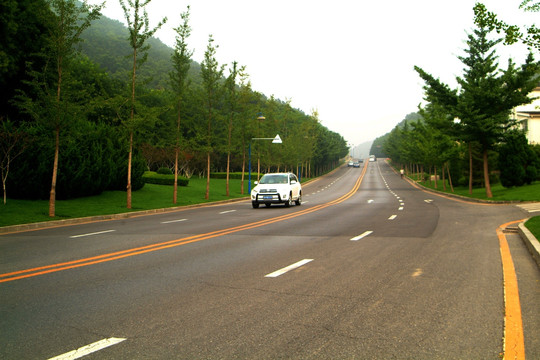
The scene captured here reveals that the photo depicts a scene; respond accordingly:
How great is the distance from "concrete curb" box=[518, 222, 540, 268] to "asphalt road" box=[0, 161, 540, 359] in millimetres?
199

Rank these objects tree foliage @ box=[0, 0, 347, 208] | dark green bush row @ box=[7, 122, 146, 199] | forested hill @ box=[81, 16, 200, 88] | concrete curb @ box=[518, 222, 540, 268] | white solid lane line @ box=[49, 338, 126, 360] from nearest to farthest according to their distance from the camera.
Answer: white solid lane line @ box=[49, 338, 126, 360] → concrete curb @ box=[518, 222, 540, 268] → tree foliage @ box=[0, 0, 347, 208] → dark green bush row @ box=[7, 122, 146, 199] → forested hill @ box=[81, 16, 200, 88]

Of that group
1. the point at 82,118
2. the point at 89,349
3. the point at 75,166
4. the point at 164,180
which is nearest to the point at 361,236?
the point at 89,349

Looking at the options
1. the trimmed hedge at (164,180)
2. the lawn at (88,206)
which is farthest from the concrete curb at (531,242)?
the trimmed hedge at (164,180)

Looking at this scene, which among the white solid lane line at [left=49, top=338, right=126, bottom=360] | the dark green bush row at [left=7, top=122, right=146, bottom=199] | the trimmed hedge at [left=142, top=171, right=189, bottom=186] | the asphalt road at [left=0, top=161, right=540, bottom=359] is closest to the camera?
the white solid lane line at [left=49, top=338, right=126, bottom=360]

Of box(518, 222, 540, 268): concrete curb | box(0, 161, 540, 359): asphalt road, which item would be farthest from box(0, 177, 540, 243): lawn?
box(0, 161, 540, 359): asphalt road

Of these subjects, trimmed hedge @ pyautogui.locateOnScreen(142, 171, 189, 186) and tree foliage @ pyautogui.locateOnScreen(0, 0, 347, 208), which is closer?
tree foliage @ pyautogui.locateOnScreen(0, 0, 347, 208)

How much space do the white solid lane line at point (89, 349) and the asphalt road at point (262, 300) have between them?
0.08 ft

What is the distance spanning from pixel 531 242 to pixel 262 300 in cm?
673

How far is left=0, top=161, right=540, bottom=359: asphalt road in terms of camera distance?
12.9ft

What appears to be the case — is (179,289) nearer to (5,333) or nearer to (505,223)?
(5,333)

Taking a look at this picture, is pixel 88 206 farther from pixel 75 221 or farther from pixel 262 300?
pixel 262 300

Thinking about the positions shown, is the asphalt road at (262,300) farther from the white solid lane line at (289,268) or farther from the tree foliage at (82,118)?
the tree foliage at (82,118)

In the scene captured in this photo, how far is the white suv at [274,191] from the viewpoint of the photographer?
25.0 m

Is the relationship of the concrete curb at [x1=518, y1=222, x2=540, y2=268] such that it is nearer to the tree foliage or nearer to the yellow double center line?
the yellow double center line
